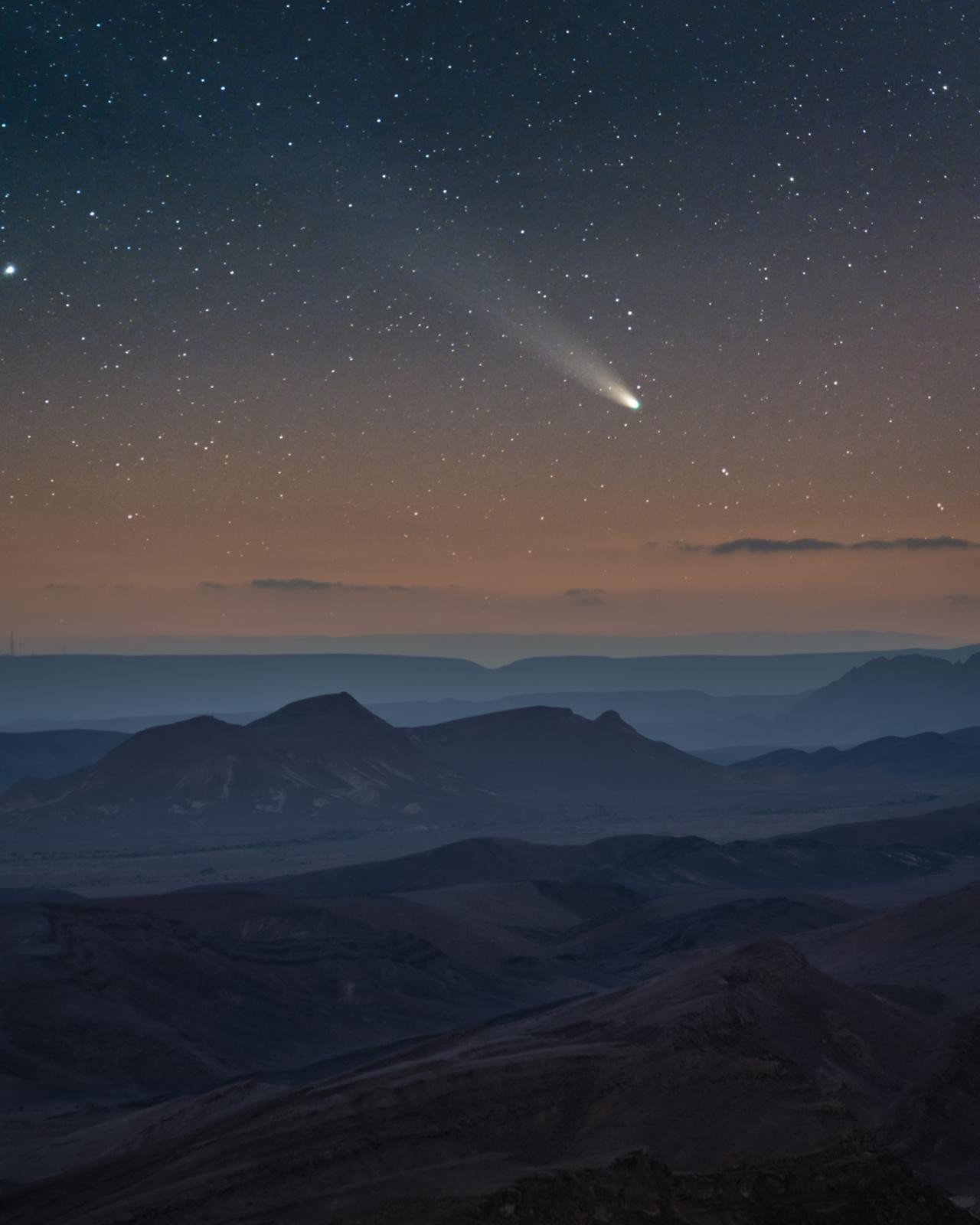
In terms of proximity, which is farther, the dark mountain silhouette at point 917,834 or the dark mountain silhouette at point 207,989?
the dark mountain silhouette at point 917,834

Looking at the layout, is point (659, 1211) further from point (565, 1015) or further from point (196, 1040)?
point (196, 1040)

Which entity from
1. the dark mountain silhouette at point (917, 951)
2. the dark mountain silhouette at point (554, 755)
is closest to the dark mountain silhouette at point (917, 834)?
the dark mountain silhouette at point (917, 951)

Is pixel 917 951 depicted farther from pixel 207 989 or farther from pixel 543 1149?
pixel 543 1149

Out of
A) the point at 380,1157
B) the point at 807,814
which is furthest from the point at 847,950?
the point at 807,814

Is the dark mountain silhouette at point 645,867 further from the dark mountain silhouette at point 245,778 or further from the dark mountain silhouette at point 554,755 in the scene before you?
the dark mountain silhouette at point 554,755

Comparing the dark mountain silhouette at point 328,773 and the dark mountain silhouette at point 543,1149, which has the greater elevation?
the dark mountain silhouette at point 543,1149

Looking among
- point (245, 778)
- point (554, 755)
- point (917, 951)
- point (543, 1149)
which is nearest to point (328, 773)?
point (245, 778)
